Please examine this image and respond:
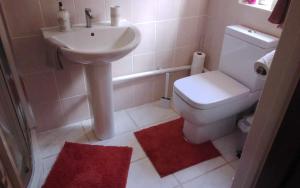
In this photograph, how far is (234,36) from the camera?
176 cm

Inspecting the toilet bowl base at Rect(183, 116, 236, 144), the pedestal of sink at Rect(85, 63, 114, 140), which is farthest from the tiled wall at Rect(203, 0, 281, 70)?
the pedestal of sink at Rect(85, 63, 114, 140)

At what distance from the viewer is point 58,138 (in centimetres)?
193

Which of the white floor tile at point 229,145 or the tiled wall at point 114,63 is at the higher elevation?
the tiled wall at point 114,63

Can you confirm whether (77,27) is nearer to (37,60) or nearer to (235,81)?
(37,60)

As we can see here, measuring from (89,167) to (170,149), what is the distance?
601mm

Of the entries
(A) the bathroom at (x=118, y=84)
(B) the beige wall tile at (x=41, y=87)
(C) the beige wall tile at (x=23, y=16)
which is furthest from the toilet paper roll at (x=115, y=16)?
(B) the beige wall tile at (x=41, y=87)

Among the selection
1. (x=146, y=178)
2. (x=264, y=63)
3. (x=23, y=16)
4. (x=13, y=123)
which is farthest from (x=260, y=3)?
(x=13, y=123)

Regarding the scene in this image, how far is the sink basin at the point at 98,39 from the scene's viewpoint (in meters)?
1.40

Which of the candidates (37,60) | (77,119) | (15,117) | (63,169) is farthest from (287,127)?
(77,119)

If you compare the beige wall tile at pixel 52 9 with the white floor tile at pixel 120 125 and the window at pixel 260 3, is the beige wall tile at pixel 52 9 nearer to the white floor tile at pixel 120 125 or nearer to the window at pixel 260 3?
the white floor tile at pixel 120 125

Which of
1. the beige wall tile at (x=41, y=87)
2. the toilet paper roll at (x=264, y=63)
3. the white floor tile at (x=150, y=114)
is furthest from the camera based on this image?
the white floor tile at (x=150, y=114)

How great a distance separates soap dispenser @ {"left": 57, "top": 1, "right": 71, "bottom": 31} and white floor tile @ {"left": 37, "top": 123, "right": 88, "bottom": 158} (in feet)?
2.75

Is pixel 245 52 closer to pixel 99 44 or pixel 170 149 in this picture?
pixel 170 149

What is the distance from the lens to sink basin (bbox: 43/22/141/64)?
4.61ft
